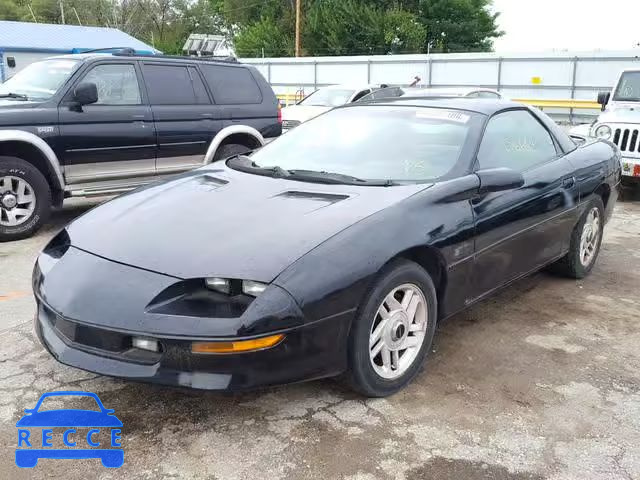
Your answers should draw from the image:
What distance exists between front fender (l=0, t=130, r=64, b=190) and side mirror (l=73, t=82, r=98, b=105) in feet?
1.84

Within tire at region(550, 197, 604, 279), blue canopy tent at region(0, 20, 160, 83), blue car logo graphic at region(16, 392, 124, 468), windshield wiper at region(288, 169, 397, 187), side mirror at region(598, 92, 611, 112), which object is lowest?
blue car logo graphic at region(16, 392, 124, 468)

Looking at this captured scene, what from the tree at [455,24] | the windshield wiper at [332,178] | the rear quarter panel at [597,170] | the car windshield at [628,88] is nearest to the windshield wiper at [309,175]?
the windshield wiper at [332,178]

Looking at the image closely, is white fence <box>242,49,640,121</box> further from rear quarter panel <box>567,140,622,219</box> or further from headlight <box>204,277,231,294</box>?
headlight <box>204,277,231,294</box>

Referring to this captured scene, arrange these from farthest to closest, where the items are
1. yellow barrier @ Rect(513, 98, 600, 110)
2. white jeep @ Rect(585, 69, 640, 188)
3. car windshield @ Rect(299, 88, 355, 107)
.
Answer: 1. yellow barrier @ Rect(513, 98, 600, 110)
2. car windshield @ Rect(299, 88, 355, 107)
3. white jeep @ Rect(585, 69, 640, 188)

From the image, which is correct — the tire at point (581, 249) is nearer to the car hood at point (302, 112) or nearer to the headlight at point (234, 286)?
the headlight at point (234, 286)

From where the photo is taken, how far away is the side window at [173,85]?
271 inches

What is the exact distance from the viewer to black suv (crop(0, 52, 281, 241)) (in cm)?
602

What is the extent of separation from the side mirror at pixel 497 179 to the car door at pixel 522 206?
0.07 metres

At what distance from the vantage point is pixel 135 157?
6.66 metres

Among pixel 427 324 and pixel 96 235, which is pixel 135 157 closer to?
pixel 96 235

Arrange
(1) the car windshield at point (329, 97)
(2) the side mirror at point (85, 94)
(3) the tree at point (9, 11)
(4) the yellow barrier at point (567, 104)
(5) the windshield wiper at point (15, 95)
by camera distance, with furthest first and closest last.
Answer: (3) the tree at point (9, 11) → (4) the yellow barrier at point (567, 104) → (1) the car windshield at point (329, 97) → (5) the windshield wiper at point (15, 95) → (2) the side mirror at point (85, 94)

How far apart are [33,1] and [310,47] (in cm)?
3035

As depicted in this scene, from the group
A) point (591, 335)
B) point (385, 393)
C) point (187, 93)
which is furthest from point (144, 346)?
point (187, 93)

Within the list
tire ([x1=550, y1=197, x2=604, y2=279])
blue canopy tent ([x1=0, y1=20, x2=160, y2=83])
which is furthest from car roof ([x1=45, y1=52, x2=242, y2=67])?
blue canopy tent ([x1=0, y1=20, x2=160, y2=83])
